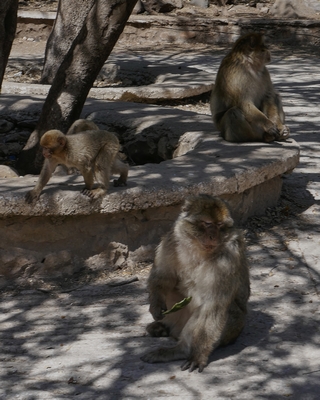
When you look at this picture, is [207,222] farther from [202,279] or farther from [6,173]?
[6,173]

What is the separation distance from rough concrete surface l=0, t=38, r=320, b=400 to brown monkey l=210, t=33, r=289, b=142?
102 centimetres

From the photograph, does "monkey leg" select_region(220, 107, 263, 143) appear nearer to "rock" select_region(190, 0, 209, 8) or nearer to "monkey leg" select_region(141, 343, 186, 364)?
"monkey leg" select_region(141, 343, 186, 364)

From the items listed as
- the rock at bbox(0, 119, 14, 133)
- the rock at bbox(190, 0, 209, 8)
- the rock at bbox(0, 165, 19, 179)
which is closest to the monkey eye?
the rock at bbox(0, 165, 19, 179)

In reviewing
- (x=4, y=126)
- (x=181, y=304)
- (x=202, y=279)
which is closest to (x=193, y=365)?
(x=181, y=304)

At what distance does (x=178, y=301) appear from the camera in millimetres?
4426

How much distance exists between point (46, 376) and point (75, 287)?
1.40 metres

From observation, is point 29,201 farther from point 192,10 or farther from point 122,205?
point 192,10

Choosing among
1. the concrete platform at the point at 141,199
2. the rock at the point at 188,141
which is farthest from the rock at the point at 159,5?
the concrete platform at the point at 141,199

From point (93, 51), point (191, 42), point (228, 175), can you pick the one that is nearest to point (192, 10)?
point (191, 42)

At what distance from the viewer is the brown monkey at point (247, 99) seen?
6996 millimetres

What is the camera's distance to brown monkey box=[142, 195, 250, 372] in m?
4.00

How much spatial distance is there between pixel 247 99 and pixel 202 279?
11.3 feet

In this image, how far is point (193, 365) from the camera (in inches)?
158

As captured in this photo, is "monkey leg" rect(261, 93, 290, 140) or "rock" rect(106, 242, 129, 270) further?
"monkey leg" rect(261, 93, 290, 140)
